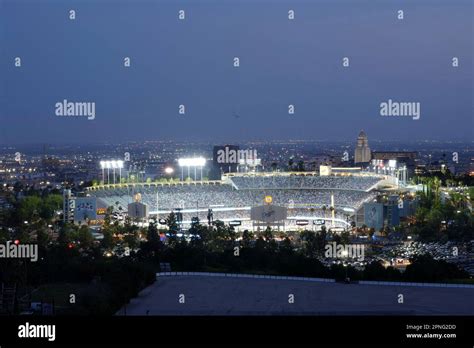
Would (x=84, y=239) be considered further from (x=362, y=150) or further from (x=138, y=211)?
(x=362, y=150)

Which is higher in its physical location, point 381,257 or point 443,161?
point 443,161

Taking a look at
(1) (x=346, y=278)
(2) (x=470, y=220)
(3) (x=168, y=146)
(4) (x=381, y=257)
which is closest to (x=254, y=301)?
(1) (x=346, y=278)

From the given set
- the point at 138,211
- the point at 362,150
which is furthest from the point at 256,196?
the point at 362,150

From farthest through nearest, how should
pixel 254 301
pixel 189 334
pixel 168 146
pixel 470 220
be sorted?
pixel 168 146 → pixel 470 220 → pixel 254 301 → pixel 189 334

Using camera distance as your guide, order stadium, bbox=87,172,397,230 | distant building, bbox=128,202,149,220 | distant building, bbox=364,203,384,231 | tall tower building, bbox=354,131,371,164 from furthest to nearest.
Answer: tall tower building, bbox=354,131,371,164
stadium, bbox=87,172,397,230
distant building, bbox=128,202,149,220
distant building, bbox=364,203,384,231

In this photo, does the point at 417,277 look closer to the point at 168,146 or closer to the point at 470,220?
the point at 470,220

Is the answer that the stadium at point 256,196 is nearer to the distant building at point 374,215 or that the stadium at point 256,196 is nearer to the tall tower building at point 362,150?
the distant building at point 374,215

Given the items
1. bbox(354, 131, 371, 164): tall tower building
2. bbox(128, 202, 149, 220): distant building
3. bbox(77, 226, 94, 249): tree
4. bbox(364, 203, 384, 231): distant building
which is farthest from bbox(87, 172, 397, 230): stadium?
bbox(354, 131, 371, 164): tall tower building

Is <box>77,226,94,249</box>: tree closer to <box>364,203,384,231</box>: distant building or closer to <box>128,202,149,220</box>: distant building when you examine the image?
<box>128,202,149,220</box>: distant building

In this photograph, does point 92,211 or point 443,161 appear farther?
point 443,161
